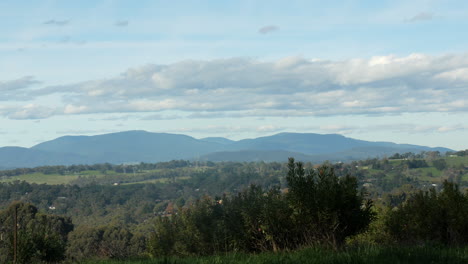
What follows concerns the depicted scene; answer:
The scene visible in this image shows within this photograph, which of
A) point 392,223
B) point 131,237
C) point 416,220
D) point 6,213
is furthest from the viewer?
point 131,237

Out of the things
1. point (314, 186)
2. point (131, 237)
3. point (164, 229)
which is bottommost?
point (131, 237)

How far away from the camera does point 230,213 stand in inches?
Result: 814

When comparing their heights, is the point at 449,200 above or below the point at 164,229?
above

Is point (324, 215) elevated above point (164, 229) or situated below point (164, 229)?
above

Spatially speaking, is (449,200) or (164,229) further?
(164,229)

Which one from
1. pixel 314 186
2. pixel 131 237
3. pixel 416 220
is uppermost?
pixel 314 186

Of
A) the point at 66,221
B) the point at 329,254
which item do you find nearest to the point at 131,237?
the point at 66,221

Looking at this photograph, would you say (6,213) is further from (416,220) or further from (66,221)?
(416,220)

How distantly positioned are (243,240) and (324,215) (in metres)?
3.74

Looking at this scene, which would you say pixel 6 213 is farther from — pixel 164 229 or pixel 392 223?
pixel 392 223

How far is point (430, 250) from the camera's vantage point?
38.9 ft

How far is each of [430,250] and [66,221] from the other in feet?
373

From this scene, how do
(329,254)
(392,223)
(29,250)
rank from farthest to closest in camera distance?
(392,223) → (29,250) → (329,254)

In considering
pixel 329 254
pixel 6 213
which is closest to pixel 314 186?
pixel 329 254
